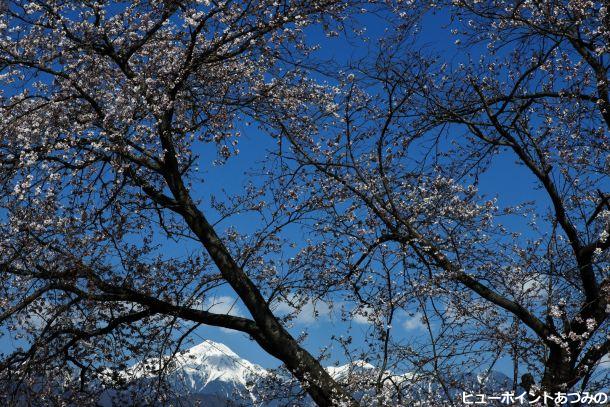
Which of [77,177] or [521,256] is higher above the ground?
[77,177]

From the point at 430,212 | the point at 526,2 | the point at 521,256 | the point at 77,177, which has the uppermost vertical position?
the point at 77,177

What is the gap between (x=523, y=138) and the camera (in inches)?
375

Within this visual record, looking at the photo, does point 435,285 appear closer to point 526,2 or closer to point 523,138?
point 523,138

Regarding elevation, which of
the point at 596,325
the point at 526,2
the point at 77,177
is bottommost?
the point at 596,325

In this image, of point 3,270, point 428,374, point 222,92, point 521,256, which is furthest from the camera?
point 222,92

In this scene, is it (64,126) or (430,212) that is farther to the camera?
(430,212)

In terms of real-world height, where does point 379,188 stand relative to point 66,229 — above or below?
below

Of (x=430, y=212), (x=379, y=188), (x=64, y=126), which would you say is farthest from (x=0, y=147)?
(x=430, y=212)

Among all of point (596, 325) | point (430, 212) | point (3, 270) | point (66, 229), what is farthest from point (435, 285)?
point (3, 270)

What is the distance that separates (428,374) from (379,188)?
308 cm

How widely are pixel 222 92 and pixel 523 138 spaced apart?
4598 mm

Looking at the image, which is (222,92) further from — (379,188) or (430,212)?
(430,212)

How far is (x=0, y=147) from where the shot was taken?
8.64 metres

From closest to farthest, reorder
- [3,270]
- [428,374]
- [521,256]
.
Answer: [428,374], [3,270], [521,256]
